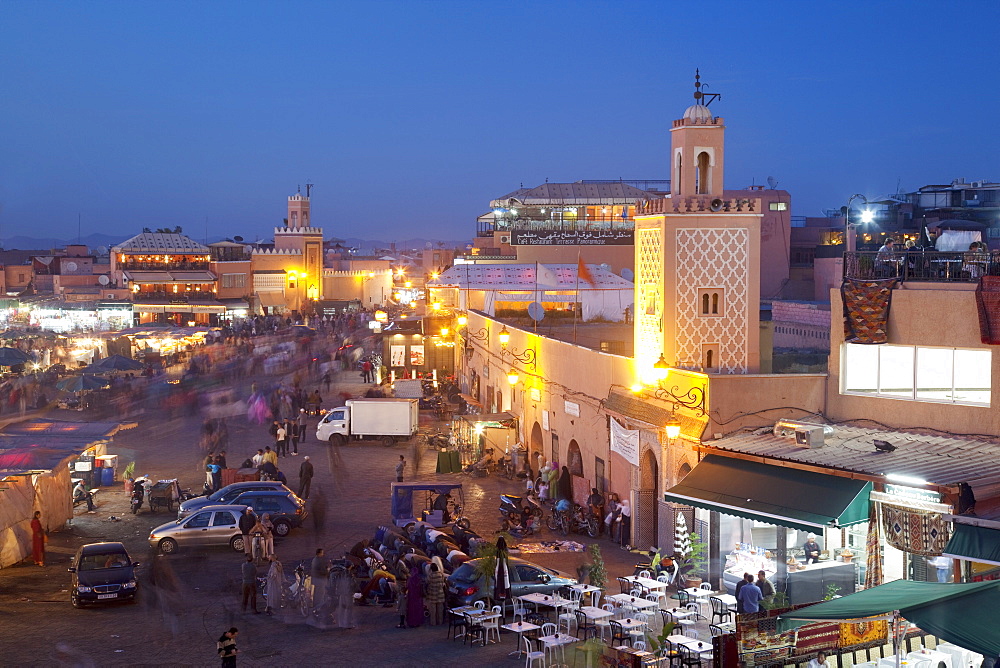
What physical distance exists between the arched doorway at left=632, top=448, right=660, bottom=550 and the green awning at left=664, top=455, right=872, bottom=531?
103 inches

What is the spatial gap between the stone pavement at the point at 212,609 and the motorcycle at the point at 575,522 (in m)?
0.60

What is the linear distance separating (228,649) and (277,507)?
8.00m

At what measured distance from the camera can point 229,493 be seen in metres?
21.4

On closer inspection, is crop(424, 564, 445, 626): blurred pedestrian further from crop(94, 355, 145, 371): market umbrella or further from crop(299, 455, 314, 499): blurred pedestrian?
crop(94, 355, 145, 371): market umbrella

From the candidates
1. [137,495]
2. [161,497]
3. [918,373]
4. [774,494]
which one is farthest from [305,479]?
[918,373]

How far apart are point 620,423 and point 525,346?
802 cm

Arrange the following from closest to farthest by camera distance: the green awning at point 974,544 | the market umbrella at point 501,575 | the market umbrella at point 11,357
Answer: the green awning at point 974,544
the market umbrella at point 501,575
the market umbrella at point 11,357

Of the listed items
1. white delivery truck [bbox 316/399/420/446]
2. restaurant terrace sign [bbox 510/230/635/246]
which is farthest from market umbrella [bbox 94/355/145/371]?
restaurant terrace sign [bbox 510/230/635/246]

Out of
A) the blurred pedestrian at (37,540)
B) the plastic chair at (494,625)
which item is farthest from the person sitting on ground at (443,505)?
the blurred pedestrian at (37,540)

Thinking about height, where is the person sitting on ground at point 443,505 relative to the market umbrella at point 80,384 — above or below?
below

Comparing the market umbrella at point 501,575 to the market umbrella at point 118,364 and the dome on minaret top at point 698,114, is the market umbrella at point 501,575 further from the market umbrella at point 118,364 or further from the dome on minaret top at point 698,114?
the market umbrella at point 118,364

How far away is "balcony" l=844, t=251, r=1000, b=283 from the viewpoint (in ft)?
47.9

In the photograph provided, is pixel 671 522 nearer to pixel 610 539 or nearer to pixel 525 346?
pixel 610 539

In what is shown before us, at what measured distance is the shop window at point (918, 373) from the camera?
14.5 m
